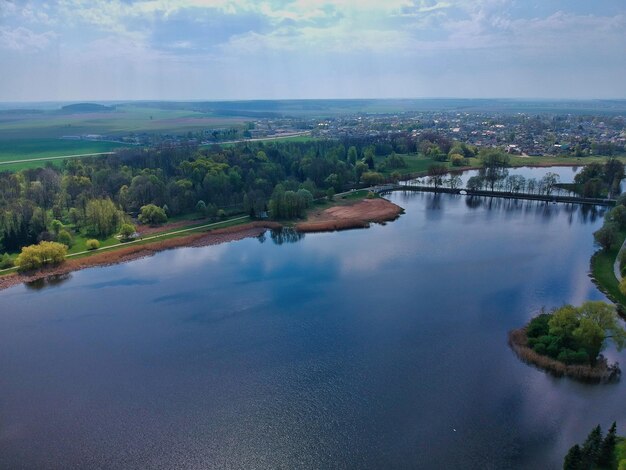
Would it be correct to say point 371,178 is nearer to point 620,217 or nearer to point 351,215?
point 351,215

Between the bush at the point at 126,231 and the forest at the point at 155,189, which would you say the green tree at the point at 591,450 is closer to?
the forest at the point at 155,189

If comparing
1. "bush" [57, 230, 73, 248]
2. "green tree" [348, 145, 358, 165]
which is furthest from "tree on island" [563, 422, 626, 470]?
"green tree" [348, 145, 358, 165]

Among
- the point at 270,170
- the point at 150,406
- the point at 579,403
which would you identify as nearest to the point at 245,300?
the point at 150,406

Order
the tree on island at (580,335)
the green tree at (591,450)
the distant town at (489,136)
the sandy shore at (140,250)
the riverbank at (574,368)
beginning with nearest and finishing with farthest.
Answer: the green tree at (591,450) < the riverbank at (574,368) < the tree on island at (580,335) < the sandy shore at (140,250) < the distant town at (489,136)

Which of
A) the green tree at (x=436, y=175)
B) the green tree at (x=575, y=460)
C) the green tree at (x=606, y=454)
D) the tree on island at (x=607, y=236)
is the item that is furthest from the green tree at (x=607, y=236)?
the green tree at (x=436, y=175)

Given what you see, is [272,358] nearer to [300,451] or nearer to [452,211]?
[300,451]

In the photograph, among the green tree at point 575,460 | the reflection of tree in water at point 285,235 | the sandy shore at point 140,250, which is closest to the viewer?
the green tree at point 575,460
